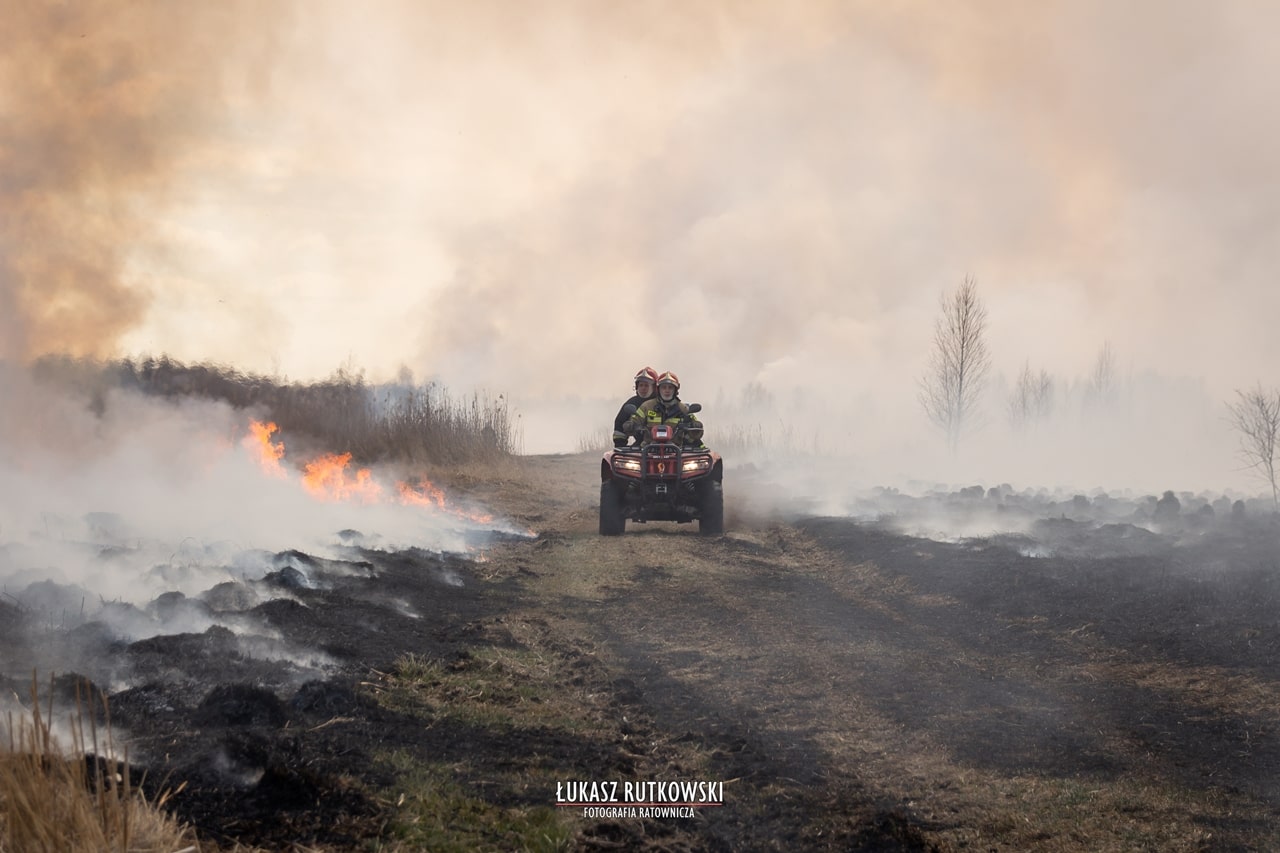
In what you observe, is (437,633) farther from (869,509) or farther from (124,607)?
(869,509)

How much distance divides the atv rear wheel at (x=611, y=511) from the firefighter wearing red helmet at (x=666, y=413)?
1.19 meters

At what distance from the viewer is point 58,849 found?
10.8 ft

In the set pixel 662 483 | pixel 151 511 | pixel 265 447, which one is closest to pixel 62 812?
pixel 151 511

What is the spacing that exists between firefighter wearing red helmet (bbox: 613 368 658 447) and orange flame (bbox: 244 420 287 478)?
20.9 feet

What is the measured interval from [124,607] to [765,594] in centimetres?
728

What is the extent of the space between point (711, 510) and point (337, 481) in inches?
306

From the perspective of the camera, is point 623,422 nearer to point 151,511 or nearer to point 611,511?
point 611,511

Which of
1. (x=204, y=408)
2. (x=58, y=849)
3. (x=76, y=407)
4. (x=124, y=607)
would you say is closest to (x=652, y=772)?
(x=58, y=849)

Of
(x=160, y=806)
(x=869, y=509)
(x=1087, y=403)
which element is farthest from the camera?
(x=1087, y=403)

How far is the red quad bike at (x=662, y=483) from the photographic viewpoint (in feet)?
55.8

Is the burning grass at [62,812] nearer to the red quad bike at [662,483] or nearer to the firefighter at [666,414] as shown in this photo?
the red quad bike at [662,483]

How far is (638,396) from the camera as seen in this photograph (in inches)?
715

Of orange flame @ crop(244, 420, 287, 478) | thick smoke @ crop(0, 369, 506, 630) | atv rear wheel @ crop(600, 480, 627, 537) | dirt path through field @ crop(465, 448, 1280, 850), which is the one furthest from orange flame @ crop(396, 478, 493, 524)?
dirt path through field @ crop(465, 448, 1280, 850)

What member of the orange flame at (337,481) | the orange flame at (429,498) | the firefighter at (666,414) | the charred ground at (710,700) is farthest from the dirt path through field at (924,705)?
the orange flame at (429,498)
